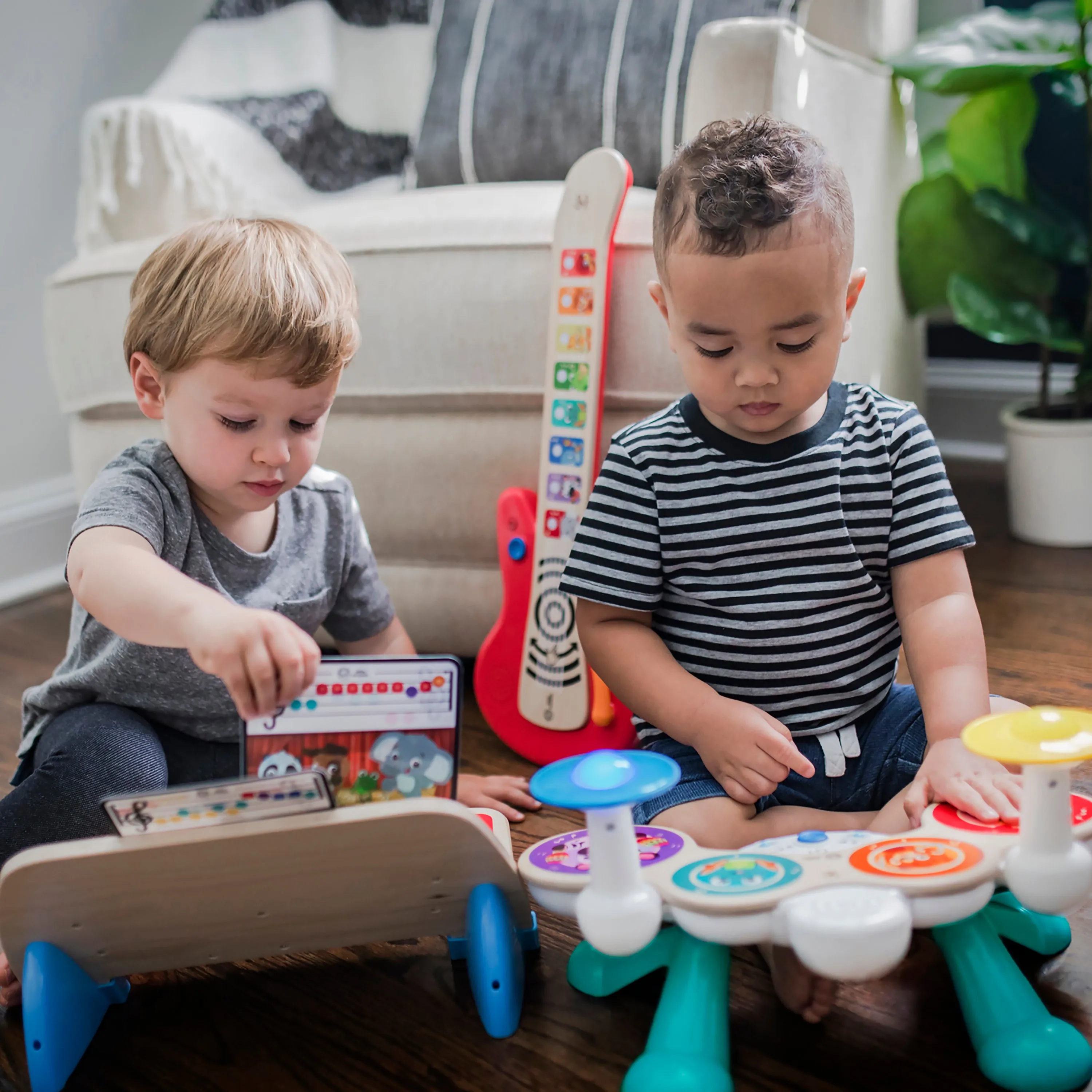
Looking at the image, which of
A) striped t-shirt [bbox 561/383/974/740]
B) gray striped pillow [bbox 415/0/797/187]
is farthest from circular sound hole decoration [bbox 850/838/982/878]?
gray striped pillow [bbox 415/0/797/187]

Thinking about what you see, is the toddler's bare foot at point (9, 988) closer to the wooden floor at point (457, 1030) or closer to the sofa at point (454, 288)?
the wooden floor at point (457, 1030)

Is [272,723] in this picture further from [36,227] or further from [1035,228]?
[36,227]

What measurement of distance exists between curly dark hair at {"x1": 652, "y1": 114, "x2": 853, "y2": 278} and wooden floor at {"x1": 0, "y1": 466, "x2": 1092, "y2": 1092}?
0.47 m

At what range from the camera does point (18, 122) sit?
5.85 ft

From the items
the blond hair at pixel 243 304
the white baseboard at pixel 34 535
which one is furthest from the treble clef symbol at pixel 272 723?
the white baseboard at pixel 34 535

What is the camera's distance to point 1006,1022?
0.62 metres

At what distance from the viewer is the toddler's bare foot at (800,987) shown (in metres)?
0.66

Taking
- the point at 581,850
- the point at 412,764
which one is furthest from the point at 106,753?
the point at 581,850

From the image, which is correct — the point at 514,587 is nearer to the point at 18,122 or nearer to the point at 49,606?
the point at 49,606

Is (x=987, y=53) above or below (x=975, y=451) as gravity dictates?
above

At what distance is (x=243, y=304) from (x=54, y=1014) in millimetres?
463

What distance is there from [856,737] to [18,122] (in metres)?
1.61

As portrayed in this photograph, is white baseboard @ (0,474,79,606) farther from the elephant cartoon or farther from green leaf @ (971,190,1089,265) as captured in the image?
green leaf @ (971,190,1089,265)

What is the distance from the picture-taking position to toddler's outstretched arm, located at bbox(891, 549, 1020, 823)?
684 millimetres
